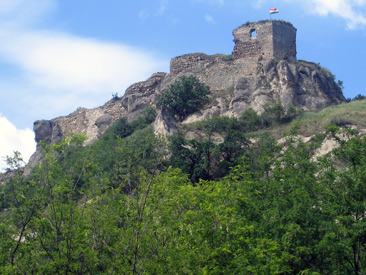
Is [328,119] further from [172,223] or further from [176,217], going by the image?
[172,223]

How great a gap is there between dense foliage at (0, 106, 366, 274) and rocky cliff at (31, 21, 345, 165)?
14.9 metres

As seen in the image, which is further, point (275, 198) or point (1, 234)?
point (275, 198)

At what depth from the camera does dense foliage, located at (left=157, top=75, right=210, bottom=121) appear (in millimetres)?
32500

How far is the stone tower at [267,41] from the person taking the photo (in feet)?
110

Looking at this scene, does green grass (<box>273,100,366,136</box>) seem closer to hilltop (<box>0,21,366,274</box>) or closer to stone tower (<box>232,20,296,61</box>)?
hilltop (<box>0,21,366,274</box>)

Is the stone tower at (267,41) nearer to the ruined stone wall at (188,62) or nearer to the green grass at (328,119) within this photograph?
the ruined stone wall at (188,62)

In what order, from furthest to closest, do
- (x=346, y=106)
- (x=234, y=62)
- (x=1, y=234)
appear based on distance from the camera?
(x=234, y=62), (x=346, y=106), (x=1, y=234)

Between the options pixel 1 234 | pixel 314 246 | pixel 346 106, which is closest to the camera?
pixel 1 234

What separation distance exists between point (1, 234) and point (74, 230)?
1.71 metres

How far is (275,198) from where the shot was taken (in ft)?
50.4

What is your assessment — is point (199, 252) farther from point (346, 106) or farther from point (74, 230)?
point (346, 106)

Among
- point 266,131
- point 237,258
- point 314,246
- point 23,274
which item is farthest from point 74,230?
point 266,131

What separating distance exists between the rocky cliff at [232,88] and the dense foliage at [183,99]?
1.85 ft

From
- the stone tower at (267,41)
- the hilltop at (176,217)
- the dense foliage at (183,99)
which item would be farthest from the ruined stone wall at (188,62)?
the hilltop at (176,217)
